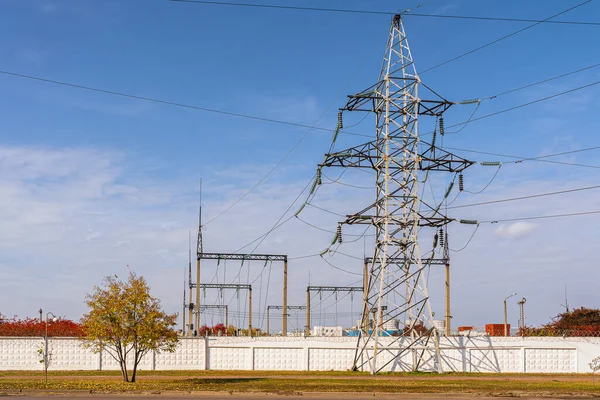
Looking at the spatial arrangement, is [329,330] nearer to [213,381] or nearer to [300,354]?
[300,354]

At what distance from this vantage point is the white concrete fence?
4044cm

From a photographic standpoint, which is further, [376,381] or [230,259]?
[230,259]

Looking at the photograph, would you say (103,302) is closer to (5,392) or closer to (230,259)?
(5,392)

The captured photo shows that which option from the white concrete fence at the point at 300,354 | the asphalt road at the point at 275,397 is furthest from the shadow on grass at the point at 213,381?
the white concrete fence at the point at 300,354

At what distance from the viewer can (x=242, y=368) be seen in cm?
4169

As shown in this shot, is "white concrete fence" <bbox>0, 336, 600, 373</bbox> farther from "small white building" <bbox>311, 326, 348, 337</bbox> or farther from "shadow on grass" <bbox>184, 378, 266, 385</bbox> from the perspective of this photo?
"small white building" <bbox>311, 326, 348, 337</bbox>

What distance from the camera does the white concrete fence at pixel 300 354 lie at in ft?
133

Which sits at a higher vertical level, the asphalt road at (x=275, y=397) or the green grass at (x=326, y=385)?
the asphalt road at (x=275, y=397)

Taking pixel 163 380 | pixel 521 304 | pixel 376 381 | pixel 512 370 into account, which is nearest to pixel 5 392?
pixel 163 380

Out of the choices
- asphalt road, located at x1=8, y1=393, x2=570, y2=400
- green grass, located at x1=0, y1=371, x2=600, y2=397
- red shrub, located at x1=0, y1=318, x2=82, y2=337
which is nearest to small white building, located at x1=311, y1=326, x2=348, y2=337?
red shrub, located at x1=0, y1=318, x2=82, y2=337

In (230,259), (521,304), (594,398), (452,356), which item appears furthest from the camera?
(521,304)

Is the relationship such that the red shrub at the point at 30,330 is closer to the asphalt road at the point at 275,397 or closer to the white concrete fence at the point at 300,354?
the white concrete fence at the point at 300,354

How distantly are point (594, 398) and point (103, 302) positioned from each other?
19.5m

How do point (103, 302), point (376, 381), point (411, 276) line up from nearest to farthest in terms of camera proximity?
point (103, 302)
point (376, 381)
point (411, 276)
